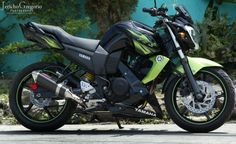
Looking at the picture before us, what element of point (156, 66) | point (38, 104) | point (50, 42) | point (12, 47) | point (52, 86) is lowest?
point (38, 104)

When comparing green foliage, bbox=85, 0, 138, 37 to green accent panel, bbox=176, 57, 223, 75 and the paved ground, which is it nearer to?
the paved ground

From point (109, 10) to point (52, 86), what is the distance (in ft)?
13.3

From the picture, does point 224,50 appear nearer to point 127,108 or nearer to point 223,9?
point 223,9

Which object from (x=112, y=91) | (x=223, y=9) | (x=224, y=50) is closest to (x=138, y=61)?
(x=112, y=91)

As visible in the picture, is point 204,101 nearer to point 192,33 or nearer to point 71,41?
point 192,33

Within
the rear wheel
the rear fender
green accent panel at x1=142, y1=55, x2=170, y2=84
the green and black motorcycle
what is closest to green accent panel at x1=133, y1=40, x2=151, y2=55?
the green and black motorcycle

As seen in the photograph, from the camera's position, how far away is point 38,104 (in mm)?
7637

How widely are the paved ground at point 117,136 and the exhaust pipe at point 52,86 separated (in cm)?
42

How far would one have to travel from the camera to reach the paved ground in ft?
21.7

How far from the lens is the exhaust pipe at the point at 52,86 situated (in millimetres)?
7410

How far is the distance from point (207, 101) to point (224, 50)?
4.06 meters

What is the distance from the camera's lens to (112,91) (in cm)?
739

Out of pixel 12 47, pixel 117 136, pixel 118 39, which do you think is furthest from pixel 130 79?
pixel 12 47

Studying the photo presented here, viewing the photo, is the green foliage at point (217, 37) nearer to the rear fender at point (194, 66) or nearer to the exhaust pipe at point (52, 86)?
the rear fender at point (194, 66)
